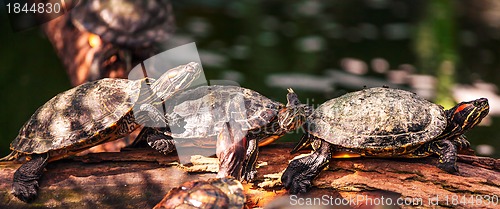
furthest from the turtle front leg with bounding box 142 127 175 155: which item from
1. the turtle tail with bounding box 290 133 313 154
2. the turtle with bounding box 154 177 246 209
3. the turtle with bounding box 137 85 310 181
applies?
the turtle tail with bounding box 290 133 313 154

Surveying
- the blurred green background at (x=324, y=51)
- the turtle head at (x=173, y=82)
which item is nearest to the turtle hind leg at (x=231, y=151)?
the turtle head at (x=173, y=82)

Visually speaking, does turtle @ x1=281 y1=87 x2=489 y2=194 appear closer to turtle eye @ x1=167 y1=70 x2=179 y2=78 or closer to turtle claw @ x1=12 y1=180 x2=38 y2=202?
turtle eye @ x1=167 y1=70 x2=179 y2=78

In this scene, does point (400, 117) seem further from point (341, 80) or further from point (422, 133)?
point (341, 80)

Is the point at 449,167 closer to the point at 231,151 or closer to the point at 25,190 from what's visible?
the point at 231,151

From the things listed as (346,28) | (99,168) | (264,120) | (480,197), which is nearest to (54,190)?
(99,168)

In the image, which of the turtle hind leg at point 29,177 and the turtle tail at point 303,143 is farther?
the turtle tail at point 303,143

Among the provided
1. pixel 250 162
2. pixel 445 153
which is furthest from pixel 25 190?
pixel 445 153

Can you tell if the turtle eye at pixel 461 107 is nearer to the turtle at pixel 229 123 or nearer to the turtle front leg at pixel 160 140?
the turtle at pixel 229 123
